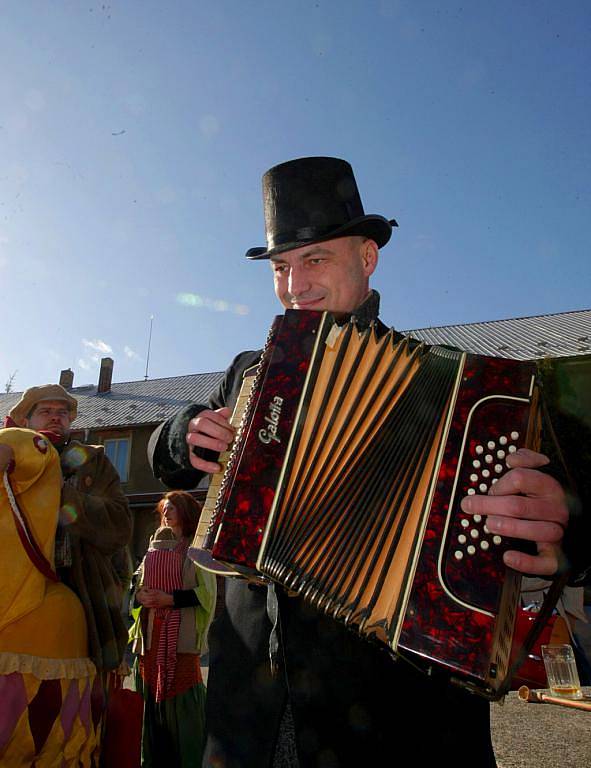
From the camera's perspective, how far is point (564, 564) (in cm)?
119

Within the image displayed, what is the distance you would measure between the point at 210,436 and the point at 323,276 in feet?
2.26

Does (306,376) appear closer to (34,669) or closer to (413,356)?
(413,356)

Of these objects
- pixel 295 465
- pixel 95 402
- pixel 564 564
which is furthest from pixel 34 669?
pixel 95 402

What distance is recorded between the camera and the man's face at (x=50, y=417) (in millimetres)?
3521

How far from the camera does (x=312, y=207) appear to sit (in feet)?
7.00

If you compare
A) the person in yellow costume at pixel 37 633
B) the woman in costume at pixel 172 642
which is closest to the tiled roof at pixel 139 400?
the woman in costume at pixel 172 642

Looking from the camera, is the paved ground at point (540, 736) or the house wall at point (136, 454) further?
the house wall at point (136, 454)

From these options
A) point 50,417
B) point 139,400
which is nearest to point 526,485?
point 50,417

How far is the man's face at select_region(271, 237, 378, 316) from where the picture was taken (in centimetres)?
191

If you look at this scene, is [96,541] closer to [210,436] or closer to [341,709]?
[210,436]

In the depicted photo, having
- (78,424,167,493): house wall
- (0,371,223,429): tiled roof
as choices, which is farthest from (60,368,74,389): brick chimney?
(78,424,167,493): house wall

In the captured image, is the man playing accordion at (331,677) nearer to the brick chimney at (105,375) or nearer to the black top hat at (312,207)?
the black top hat at (312,207)

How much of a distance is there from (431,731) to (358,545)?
17.9 inches

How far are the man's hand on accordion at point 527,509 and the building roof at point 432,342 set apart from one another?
13949 millimetres
